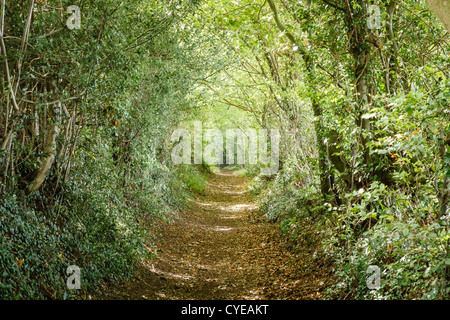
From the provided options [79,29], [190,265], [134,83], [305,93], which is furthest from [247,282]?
[79,29]

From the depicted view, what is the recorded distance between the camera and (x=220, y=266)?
8273 mm

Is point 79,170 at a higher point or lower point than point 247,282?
higher

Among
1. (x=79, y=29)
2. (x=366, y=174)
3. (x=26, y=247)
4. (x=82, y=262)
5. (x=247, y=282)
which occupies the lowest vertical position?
(x=247, y=282)

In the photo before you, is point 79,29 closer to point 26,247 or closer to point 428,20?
point 26,247

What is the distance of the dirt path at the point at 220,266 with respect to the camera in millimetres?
6398

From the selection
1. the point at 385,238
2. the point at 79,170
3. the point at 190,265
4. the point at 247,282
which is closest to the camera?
the point at 385,238

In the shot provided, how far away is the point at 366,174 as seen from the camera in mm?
6062

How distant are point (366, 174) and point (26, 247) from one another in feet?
18.1

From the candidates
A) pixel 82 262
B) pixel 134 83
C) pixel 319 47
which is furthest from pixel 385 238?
pixel 134 83

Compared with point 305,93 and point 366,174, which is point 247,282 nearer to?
point 366,174

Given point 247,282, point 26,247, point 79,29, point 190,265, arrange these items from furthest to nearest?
point 190,265
point 247,282
point 79,29
point 26,247

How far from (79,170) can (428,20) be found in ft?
23.6

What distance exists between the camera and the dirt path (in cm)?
640
